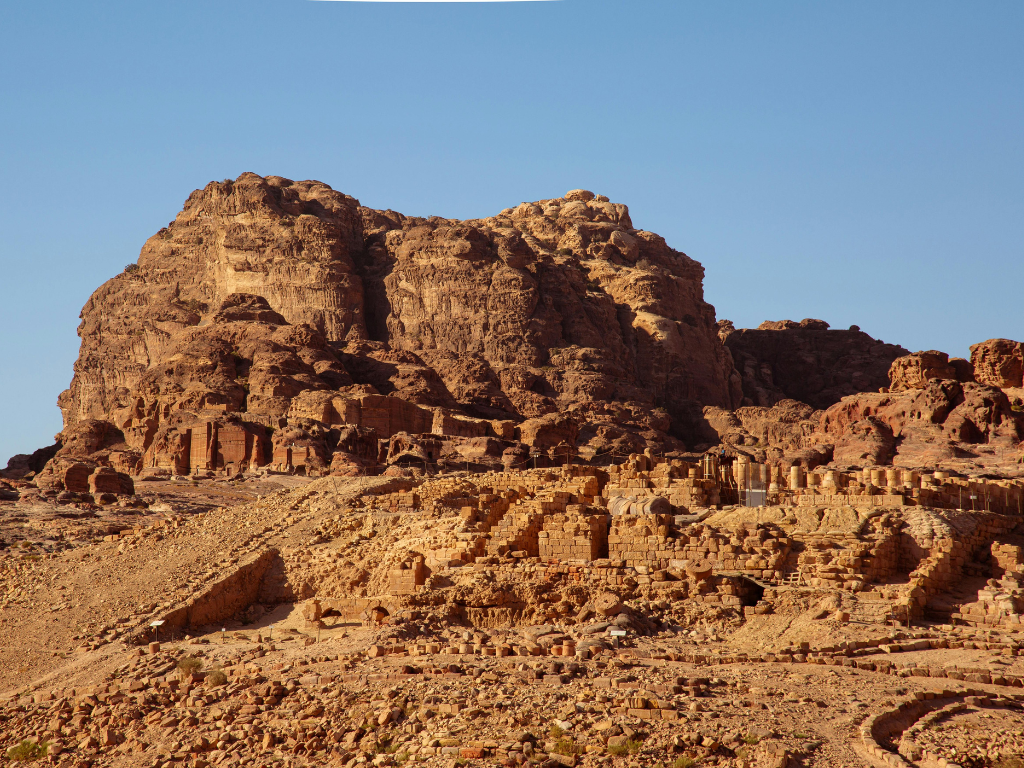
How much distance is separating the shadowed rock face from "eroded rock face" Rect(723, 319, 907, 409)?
15.3 ft

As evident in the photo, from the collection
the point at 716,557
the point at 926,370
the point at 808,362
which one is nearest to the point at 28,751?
the point at 716,557

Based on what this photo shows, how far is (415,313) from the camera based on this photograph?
364 feet

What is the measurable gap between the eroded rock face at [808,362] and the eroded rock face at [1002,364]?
39.7 metres

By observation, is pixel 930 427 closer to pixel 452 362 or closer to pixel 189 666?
pixel 452 362

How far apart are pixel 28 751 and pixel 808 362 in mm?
107513

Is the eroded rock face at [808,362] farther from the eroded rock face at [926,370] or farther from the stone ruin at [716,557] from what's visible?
the stone ruin at [716,557]

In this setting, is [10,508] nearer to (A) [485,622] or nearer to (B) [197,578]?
(B) [197,578]

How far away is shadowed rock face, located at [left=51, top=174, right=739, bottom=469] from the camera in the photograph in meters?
88.6

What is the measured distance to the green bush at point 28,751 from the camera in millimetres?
18719

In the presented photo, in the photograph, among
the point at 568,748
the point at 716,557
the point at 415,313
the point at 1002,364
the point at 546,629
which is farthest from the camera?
the point at 415,313

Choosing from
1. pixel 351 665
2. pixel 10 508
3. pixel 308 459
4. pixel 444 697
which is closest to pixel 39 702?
pixel 351 665

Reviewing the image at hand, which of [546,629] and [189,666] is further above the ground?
[546,629]

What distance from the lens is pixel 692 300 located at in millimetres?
122688

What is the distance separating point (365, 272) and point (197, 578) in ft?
297
